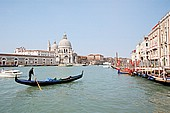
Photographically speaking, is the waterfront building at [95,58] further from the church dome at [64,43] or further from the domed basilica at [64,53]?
the church dome at [64,43]

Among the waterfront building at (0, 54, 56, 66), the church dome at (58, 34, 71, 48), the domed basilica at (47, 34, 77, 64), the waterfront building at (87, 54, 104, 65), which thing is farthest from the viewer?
the waterfront building at (87, 54, 104, 65)

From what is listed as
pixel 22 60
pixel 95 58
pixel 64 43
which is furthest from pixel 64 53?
pixel 95 58

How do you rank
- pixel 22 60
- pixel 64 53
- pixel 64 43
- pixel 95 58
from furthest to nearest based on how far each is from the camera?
pixel 95 58 < pixel 64 43 < pixel 64 53 < pixel 22 60

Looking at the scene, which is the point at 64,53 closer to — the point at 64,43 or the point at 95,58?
the point at 64,43

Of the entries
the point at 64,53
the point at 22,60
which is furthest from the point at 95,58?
the point at 22,60

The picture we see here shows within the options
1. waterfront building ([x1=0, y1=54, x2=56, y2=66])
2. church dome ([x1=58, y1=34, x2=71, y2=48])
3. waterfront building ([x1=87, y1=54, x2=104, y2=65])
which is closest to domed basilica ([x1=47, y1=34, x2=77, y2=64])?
church dome ([x1=58, y1=34, x2=71, y2=48])

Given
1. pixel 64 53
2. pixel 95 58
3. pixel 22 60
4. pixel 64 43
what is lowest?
pixel 22 60

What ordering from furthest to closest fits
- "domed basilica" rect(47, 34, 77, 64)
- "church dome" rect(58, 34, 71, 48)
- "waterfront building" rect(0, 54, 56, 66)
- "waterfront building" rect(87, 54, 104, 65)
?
1. "waterfront building" rect(87, 54, 104, 65)
2. "church dome" rect(58, 34, 71, 48)
3. "domed basilica" rect(47, 34, 77, 64)
4. "waterfront building" rect(0, 54, 56, 66)

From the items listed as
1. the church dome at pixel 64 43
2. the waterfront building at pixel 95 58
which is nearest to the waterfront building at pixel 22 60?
the church dome at pixel 64 43

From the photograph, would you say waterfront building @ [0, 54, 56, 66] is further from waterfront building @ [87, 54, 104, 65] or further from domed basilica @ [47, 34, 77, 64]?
waterfront building @ [87, 54, 104, 65]

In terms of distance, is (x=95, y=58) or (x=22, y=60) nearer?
(x=22, y=60)

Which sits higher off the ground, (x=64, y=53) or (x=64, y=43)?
(x=64, y=43)

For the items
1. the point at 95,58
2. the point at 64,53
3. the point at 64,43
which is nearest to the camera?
the point at 64,53

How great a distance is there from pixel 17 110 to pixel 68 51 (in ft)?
290
